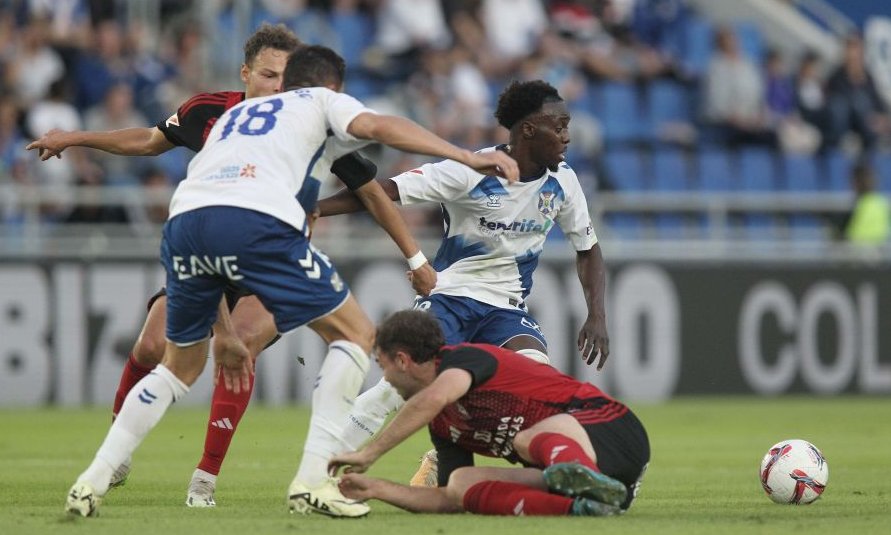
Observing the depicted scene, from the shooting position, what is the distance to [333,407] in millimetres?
6879

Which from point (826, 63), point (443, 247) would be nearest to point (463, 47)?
point (826, 63)

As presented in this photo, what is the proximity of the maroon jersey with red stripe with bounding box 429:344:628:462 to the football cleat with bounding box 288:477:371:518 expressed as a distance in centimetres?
63

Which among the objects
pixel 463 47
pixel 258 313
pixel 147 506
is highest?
pixel 463 47

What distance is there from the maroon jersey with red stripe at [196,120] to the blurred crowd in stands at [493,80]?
8.41 metres

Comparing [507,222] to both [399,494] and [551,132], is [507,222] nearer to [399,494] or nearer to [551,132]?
[551,132]

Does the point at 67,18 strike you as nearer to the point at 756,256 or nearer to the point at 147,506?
the point at 756,256

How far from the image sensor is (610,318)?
1744cm

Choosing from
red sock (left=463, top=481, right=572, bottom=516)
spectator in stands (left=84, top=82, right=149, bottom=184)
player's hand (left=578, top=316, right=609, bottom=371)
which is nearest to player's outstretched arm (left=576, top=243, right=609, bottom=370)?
player's hand (left=578, top=316, right=609, bottom=371)

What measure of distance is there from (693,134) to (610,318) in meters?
4.25

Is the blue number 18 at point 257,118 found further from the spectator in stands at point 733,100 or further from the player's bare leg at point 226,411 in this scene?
the spectator in stands at point 733,100

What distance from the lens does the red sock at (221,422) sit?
7.89 meters

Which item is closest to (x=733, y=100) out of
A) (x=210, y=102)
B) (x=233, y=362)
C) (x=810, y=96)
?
(x=810, y=96)

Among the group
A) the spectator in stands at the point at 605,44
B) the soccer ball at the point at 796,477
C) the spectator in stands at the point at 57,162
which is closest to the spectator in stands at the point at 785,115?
the spectator in stands at the point at 605,44

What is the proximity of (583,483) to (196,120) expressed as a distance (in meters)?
2.81
